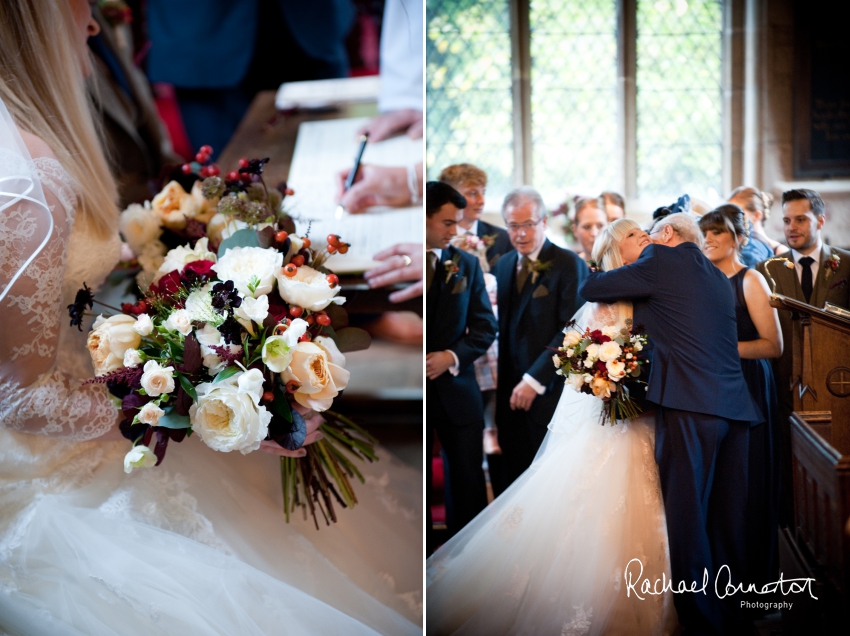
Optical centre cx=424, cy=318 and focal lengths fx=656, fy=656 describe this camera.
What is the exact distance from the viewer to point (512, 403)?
4.48ft

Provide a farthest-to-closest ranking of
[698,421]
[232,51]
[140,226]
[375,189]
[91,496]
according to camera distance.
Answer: [232,51] < [375,189] < [140,226] < [91,496] < [698,421]

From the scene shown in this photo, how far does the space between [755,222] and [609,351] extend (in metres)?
0.38

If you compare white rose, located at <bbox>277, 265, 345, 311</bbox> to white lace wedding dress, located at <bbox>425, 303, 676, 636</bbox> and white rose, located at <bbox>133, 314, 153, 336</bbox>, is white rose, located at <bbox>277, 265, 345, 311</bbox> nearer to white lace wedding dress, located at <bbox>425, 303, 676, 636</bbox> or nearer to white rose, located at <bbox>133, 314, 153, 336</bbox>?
white rose, located at <bbox>133, 314, 153, 336</bbox>

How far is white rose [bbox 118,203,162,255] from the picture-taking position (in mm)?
1595

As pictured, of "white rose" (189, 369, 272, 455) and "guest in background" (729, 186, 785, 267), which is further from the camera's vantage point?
"guest in background" (729, 186, 785, 267)

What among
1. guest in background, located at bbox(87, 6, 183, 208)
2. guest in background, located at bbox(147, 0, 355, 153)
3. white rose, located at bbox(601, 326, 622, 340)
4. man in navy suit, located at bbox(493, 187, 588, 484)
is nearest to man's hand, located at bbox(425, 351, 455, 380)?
man in navy suit, located at bbox(493, 187, 588, 484)

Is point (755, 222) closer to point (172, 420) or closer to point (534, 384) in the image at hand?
point (534, 384)

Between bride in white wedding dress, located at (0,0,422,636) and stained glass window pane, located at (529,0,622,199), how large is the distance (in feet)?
2.77

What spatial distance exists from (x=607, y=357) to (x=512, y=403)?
23 centimetres

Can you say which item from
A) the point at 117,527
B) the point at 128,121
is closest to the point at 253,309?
the point at 117,527

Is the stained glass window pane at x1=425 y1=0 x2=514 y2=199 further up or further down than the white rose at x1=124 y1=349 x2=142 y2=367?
further up

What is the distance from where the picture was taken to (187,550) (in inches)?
50.1

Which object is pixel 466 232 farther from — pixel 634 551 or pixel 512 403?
pixel 634 551

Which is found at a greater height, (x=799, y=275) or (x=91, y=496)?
(x=799, y=275)
